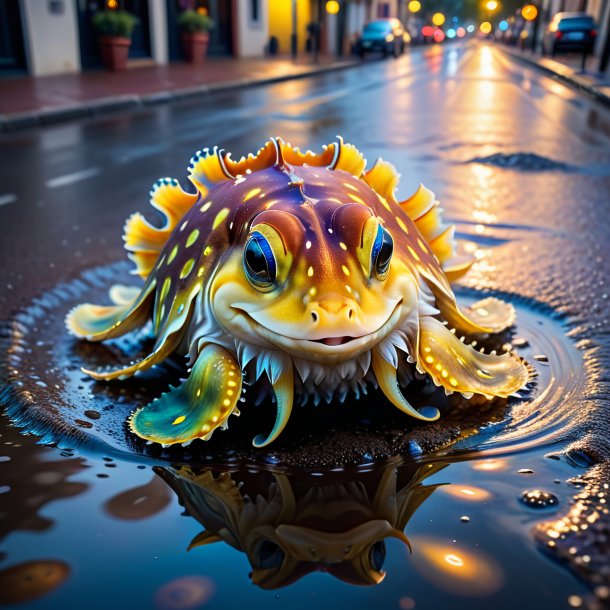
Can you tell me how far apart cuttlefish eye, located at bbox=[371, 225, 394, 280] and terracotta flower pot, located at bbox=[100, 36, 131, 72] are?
17.4 m

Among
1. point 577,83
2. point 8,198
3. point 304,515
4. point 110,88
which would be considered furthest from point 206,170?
point 577,83

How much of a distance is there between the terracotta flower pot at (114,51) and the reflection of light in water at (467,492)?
17816mm

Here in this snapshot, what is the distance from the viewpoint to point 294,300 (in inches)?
72.6

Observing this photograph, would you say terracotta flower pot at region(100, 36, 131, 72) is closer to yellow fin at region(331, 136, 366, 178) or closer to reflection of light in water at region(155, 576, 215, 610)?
yellow fin at region(331, 136, 366, 178)

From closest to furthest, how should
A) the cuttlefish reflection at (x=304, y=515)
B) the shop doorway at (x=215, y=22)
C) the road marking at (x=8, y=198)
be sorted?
the cuttlefish reflection at (x=304, y=515)
the road marking at (x=8, y=198)
the shop doorway at (x=215, y=22)

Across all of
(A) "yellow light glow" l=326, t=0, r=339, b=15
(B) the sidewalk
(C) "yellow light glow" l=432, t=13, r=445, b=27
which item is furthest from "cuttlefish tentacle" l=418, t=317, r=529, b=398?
(C) "yellow light glow" l=432, t=13, r=445, b=27

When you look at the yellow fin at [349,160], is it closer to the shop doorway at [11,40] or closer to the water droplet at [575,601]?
the water droplet at [575,601]

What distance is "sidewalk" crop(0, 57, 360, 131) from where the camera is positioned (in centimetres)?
1030

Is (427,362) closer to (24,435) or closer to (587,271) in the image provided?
(24,435)

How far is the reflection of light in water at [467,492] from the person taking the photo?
1790 mm

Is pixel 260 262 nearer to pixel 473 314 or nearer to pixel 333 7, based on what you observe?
pixel 473 314

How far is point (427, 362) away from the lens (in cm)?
213

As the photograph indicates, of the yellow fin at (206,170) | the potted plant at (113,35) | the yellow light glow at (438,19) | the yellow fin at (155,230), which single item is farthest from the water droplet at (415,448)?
the yellow light glow at (438,19)

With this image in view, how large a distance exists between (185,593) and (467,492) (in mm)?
777
